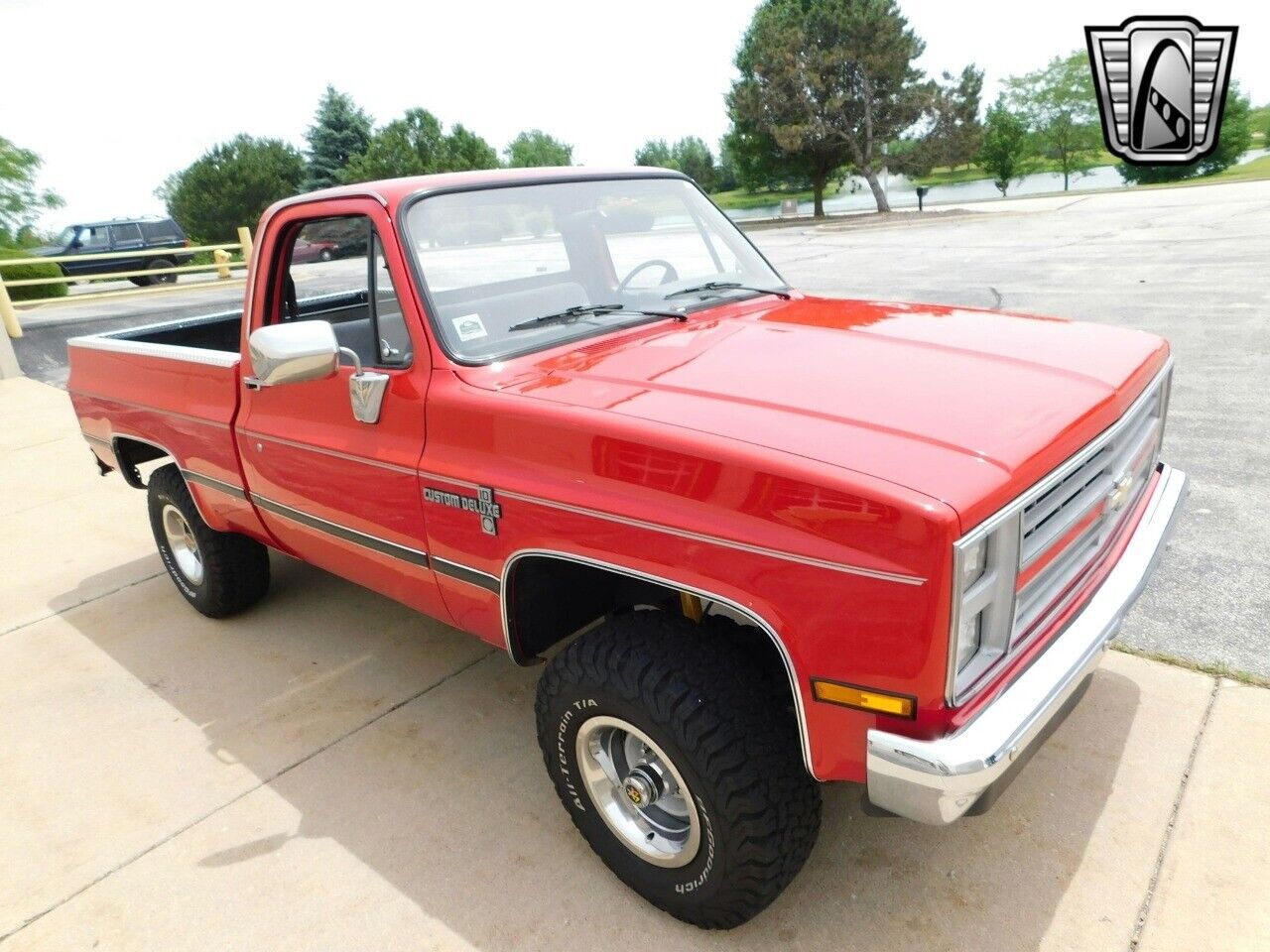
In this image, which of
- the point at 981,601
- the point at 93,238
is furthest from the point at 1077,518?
the point at 93,238

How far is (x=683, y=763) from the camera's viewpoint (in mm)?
2148

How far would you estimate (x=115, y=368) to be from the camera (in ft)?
13.9

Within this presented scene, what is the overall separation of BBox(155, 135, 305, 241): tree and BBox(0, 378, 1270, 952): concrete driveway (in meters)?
54.8

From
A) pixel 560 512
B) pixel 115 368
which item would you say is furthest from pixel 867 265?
pixel 560 512

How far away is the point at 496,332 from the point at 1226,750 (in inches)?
103

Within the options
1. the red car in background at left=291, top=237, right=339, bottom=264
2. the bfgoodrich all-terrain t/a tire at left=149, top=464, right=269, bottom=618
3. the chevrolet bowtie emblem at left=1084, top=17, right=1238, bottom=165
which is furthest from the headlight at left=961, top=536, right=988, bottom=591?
the chevrolet bowtie emblem at left=1084, top=17, right=1238, bottom=165

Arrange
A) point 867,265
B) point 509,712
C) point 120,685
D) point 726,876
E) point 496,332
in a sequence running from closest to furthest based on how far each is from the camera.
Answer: point 726,876, point 496,332, point 509,712, point 120,685, point 867,265

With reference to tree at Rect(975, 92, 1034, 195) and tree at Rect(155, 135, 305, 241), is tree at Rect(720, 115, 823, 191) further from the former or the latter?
tree at Rect(155, 135, 305, 241)

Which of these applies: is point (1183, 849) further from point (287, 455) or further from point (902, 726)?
point (287, 455)

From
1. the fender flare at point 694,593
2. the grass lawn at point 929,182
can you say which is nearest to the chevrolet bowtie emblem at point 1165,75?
the fender flare at point 694,593

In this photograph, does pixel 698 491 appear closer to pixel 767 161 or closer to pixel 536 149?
pixel 767 161

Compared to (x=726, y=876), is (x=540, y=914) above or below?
below

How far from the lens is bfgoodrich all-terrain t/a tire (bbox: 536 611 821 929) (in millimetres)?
2117

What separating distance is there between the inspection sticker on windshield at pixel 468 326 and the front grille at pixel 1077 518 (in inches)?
63.3
